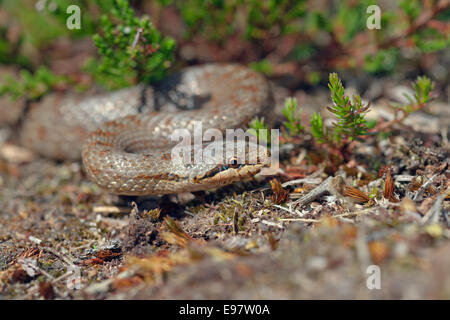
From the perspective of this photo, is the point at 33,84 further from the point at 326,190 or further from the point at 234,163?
the point at 326,190

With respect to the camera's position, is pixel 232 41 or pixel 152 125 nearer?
pixel 152 125

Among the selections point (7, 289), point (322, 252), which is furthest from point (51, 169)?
point (322, 252)

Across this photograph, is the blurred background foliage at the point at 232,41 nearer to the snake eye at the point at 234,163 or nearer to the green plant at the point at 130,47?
the green plant at the point at 130,47

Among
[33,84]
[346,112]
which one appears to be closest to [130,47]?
[33,84]

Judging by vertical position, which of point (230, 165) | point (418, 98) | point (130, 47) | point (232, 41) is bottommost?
point (230, 165)

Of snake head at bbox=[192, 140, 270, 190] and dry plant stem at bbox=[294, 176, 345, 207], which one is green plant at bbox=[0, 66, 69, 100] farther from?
dry plant stem at bbox=[294, 176, 345, 207]

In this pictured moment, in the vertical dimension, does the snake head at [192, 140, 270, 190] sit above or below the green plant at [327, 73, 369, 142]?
below

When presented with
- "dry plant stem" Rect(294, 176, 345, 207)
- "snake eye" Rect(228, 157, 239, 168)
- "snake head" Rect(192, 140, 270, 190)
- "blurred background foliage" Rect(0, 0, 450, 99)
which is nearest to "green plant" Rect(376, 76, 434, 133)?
"dry plant stem" Rect(294, 176, 345, 207)
